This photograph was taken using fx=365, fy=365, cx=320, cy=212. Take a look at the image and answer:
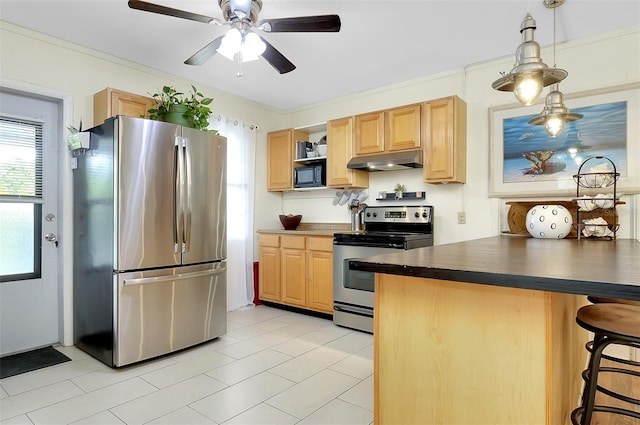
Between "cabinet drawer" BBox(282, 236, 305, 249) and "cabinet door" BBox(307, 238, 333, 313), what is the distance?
0.40 feet

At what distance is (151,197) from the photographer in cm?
275

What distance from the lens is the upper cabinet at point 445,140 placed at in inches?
134

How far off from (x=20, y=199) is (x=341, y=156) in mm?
2965

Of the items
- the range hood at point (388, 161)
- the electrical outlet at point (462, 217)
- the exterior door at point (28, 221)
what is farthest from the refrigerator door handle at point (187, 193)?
the electrical outlet at point (462, 217)

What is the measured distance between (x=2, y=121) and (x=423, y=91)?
3762 mm

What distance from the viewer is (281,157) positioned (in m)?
4.74

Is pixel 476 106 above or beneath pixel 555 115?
above

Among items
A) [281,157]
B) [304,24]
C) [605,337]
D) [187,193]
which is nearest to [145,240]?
[187,193]

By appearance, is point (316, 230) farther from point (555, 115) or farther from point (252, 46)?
point (555, 115)

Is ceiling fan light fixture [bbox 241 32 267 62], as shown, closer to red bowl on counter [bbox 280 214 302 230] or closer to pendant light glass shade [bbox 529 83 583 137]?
pendant light glass shade [bbox 529 83 583 137]

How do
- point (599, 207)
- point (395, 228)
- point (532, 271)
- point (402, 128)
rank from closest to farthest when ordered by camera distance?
1. point (532, 271)
2. point (599, 207)
3. point (402, 128)
4. point (395, 228)

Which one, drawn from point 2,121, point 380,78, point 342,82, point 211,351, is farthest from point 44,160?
point 380,78

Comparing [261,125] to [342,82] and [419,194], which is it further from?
[419,194]

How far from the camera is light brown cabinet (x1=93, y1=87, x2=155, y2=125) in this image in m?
3.09
